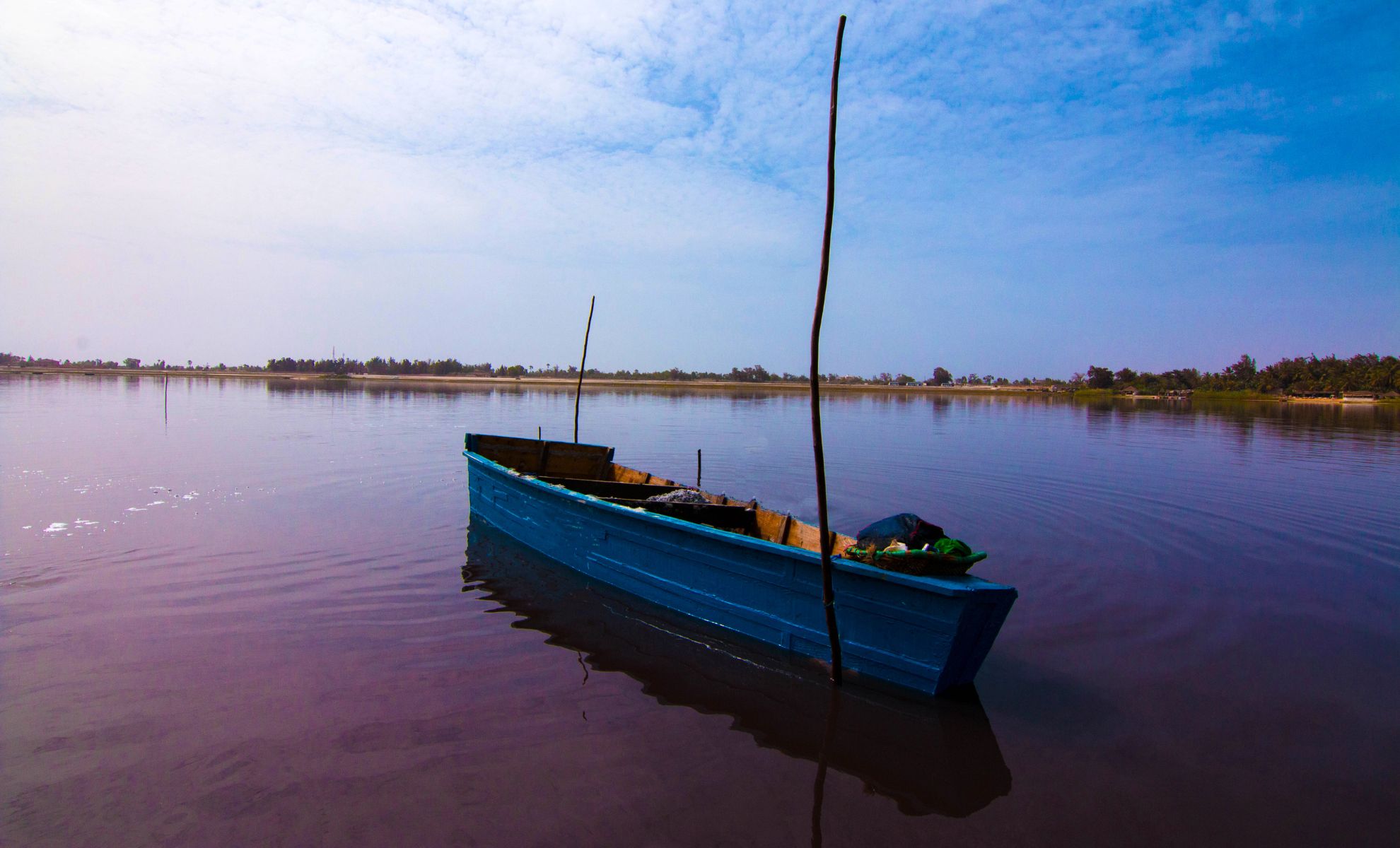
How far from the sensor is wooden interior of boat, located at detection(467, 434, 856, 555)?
290 inches

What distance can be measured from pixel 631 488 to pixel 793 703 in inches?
193

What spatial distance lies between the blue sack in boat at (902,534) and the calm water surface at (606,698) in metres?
1.29

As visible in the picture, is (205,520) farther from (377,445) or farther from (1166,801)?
(1166,801)

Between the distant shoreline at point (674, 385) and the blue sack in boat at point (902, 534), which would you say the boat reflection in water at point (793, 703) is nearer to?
the blue sack in boat at point (902, 534)

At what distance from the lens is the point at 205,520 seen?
416 inches

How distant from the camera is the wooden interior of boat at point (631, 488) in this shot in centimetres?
737

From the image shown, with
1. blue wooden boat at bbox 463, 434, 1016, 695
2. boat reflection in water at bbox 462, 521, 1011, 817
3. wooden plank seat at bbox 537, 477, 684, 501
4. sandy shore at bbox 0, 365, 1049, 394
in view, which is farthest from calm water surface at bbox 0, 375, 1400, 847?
sandy shore at bbox 0, 365, 1049, 394

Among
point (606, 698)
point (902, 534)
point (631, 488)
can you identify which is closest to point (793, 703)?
point (606, 698)

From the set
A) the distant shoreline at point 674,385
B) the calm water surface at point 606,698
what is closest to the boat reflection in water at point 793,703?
the calm water surface at point 606,698

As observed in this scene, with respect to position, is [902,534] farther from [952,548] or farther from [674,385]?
[674,385]

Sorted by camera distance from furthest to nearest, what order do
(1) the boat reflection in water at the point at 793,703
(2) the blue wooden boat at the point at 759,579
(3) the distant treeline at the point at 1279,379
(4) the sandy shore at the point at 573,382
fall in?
(4) the sandy shore at the point at 573,382 < (3) the distant treeline at the point at 1279,379 < (2) the blue wooden boat at the point at 759,579 < (1) the boat reflection in water at the point at 793,703

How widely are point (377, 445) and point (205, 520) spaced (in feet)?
32.9

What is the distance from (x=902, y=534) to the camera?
5.57m

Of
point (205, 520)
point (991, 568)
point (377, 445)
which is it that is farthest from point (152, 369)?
point (991, 568)
